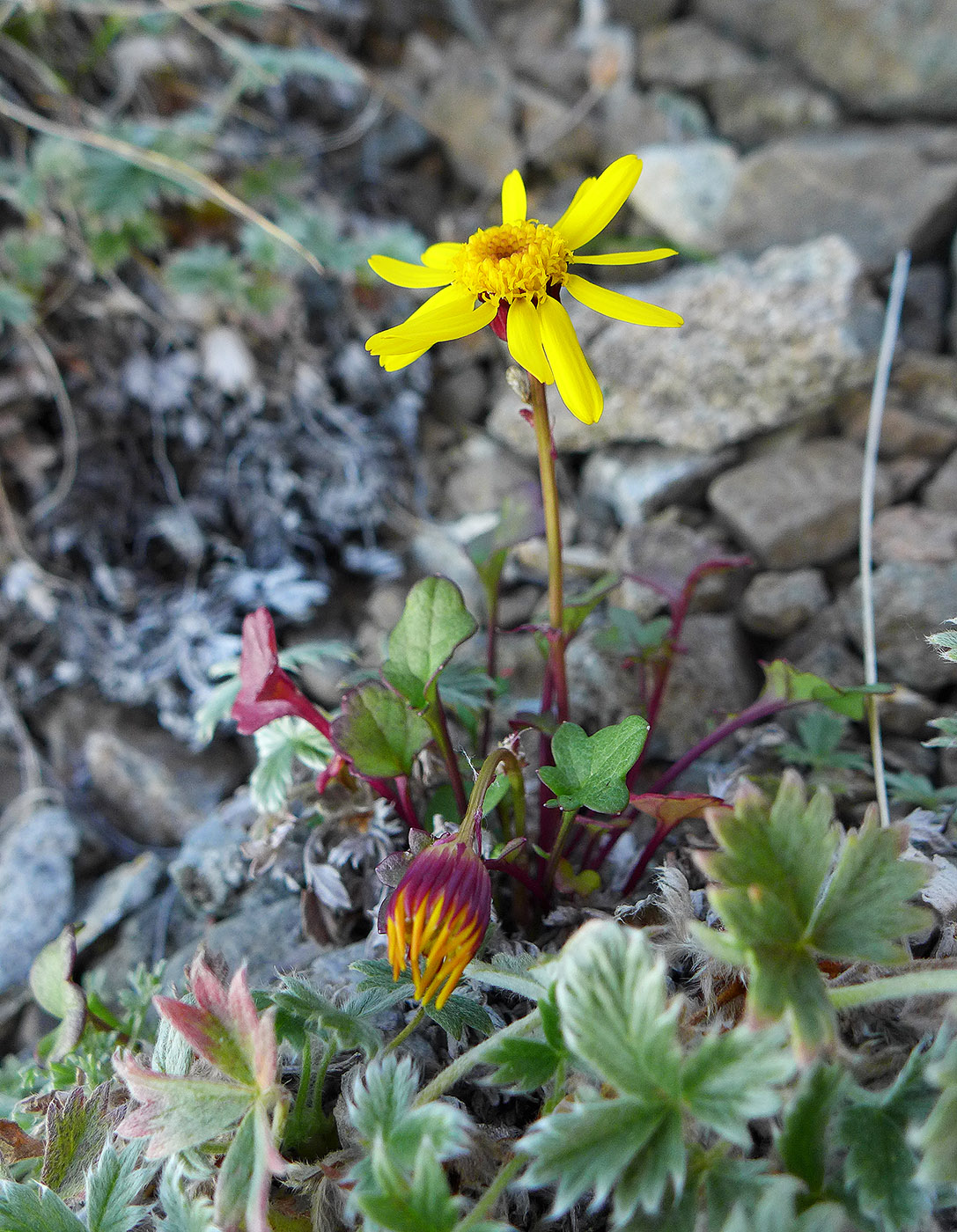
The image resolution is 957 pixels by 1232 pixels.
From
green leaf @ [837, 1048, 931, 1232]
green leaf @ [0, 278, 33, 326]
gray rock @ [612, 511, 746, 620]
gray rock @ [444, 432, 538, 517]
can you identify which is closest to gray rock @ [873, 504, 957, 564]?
gray rock @ [612, 511, 746, 620]

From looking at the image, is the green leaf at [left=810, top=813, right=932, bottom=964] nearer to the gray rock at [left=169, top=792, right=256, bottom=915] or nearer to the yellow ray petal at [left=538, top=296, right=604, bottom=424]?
the yellow ray petal at [left=538, top=296, right=604, bottom=424]

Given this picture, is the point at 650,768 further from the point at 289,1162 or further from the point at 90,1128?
the point at 90,1128

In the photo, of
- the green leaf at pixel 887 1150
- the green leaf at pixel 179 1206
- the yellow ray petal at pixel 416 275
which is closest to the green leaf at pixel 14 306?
the yellow ray petal at pixel 416 275

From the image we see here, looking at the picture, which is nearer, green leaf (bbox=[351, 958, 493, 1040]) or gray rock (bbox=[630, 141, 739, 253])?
green leaf (bbox=[351, 958, 493, 1040])

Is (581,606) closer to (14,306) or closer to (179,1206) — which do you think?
(179,1206)

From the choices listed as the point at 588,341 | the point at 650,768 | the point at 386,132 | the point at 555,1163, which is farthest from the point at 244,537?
the point at 555,1163

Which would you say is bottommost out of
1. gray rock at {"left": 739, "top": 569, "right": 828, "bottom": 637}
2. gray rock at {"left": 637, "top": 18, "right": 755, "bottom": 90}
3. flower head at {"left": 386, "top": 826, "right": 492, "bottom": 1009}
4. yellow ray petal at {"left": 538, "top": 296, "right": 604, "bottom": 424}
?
flower head at {"left": 386, "top": 826, "right": 492, "bottom": 1009}
